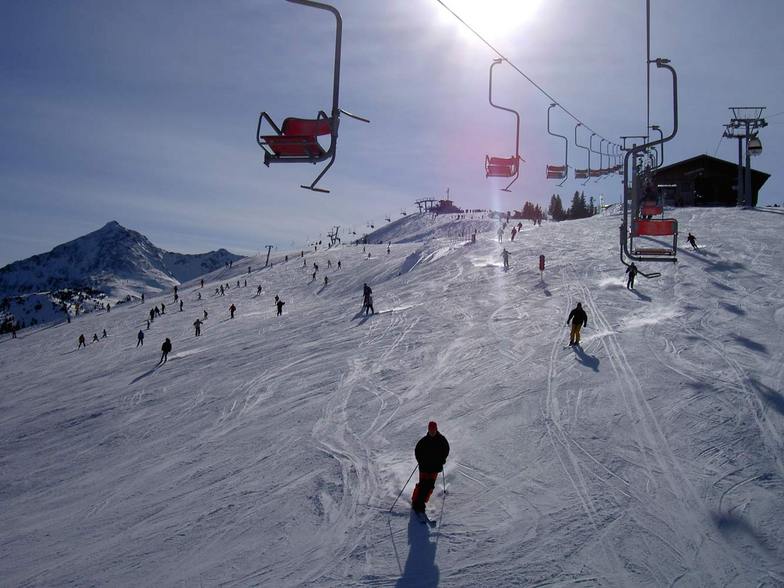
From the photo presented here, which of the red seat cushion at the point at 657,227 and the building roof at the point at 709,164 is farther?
the building roof at the point at 709,164

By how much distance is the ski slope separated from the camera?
21.7 feet

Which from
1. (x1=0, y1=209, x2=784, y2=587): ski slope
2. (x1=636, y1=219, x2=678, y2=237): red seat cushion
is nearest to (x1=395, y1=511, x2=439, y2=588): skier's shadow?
(x1=0, y1=209, x2=784, y2=587): ski slope

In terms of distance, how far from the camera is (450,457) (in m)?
9.30

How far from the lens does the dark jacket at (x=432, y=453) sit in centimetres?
718

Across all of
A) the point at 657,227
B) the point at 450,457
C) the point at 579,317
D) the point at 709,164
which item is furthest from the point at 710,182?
the point at 450,457

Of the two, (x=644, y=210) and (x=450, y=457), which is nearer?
(x=450, y=457)

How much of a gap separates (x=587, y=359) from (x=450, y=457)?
22.1 ft

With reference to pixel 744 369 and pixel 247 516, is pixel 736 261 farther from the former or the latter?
pixel 247 516

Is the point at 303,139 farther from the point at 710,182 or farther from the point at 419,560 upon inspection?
the point at 710,182

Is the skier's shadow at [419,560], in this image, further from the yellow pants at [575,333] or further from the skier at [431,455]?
the yellow pants at [575,333]

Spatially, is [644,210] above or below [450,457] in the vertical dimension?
above

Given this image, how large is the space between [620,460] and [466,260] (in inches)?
1202

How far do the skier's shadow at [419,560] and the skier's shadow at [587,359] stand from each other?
7.96 m

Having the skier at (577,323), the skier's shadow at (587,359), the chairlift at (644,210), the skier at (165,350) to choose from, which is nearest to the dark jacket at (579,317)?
the skier at (577,323)
